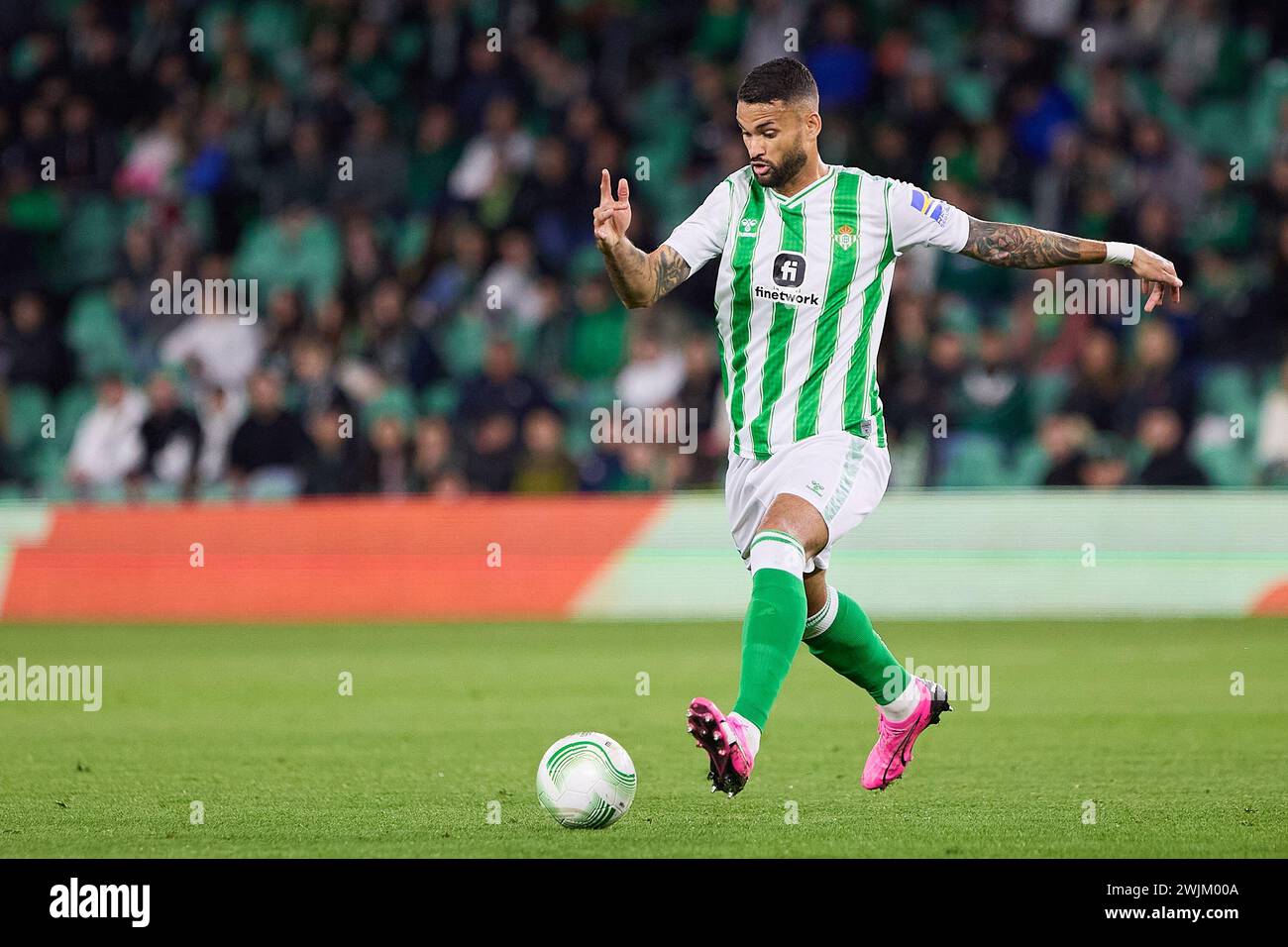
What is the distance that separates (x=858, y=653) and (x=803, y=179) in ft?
5.39

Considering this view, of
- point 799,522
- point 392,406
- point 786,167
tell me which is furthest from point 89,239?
point 799,522

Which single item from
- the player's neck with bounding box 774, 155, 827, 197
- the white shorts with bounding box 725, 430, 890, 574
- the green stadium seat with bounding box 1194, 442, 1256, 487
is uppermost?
the player's neck with bounding box 774, 155, 827, 197

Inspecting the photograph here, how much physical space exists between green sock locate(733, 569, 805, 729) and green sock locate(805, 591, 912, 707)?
726 mm

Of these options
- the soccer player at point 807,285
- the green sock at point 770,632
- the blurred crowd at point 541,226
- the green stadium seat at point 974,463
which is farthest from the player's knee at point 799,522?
the green stadium seat at point 974,463

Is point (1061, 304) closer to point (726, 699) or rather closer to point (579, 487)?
point (579, 487)

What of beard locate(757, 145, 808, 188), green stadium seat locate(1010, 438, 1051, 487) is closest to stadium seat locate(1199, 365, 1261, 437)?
green stadium seat locate(1010, 438, 1051, 487)

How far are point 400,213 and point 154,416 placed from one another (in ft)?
10.5

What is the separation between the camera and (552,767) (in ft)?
19.3

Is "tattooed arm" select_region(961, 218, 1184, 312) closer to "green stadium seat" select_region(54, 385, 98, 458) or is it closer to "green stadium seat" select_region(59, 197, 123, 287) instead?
"green stadium seat" select_region(54, 385, 98, 458)

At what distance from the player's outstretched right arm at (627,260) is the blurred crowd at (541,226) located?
7.97 m

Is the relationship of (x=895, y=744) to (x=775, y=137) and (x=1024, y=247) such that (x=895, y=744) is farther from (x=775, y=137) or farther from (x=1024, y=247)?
(x=775, y=137)

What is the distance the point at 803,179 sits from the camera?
6281 millimetres

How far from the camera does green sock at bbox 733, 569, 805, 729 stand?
565 centimetres

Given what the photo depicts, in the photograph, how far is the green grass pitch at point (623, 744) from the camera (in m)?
5.69
